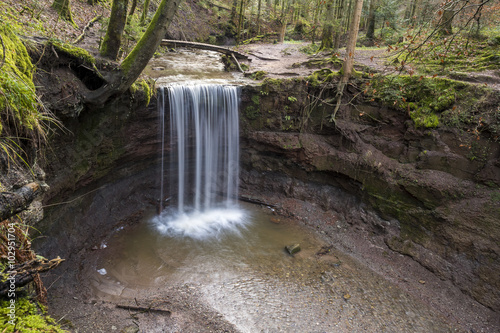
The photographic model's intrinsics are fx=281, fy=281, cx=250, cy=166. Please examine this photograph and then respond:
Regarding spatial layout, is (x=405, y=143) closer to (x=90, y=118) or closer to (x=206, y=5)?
(x=90, y=118)

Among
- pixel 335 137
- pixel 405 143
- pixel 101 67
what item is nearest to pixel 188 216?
pixel 101 67

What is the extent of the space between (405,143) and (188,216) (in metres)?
8.17

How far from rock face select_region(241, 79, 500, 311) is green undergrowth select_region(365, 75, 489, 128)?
299 mm

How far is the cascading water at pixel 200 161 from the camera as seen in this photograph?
9852mm

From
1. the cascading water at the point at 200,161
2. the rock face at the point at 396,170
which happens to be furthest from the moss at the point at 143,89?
the rock face at the point at 396,170

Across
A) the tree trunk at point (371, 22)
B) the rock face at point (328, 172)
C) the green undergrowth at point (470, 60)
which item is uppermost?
the tree trunk at point (371, 22)

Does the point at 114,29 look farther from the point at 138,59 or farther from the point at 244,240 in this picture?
the point at 244,240

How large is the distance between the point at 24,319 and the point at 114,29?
7375 mm

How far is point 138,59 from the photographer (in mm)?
7094

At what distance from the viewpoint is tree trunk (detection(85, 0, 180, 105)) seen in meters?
6.86

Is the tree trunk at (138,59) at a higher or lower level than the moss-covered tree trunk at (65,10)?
lower

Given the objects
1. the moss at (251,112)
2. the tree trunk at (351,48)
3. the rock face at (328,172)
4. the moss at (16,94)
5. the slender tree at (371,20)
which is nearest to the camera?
the moss at (16,94)

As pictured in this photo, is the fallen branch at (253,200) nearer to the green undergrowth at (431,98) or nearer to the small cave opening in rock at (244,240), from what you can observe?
the small cave opening in rock at (244,240)

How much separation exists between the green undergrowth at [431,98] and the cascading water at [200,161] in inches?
211
